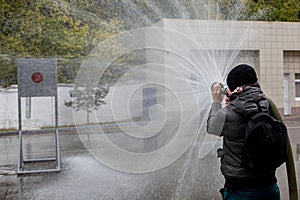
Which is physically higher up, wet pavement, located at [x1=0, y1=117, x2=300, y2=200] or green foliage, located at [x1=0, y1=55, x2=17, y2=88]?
green foliage, located at [x1=0, y1=55, x2=17, y2=88]

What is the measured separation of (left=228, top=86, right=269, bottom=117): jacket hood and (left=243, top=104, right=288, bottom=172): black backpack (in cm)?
5

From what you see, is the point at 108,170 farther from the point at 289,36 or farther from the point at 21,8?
the point at 289,36

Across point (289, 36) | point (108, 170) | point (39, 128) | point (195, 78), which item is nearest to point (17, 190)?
point (108, 170)

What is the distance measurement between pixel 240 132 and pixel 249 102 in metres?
0.22

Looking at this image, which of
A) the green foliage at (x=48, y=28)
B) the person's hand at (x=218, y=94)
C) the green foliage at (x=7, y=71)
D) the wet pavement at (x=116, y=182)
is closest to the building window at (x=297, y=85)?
the green foliage at (x=48, y=28)

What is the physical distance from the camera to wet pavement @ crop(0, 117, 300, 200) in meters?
5.77

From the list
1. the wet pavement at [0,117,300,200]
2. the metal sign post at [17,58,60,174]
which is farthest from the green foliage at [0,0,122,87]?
the wet pavement at [0,117,300,200]

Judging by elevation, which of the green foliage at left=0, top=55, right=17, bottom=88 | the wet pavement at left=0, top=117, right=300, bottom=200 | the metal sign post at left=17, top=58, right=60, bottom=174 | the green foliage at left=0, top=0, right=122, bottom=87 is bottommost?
the wet pavement at left=0, top=117, right=300, bottom=200

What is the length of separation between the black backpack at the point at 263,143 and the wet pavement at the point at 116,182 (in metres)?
2.89

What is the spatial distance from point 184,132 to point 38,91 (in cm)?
405

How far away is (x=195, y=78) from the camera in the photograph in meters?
4.53

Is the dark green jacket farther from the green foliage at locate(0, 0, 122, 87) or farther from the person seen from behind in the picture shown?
the green foliage at locate(0, 0, 122, 87)

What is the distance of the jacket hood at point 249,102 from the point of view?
2.69 metres

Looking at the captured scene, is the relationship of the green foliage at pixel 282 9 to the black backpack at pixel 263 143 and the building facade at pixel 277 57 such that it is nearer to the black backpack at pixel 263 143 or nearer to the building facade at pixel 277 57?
the building facade at pixel 277 57
